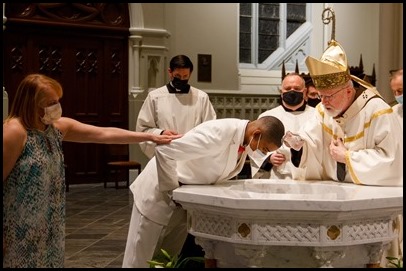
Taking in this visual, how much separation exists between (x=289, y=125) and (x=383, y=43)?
14.2 ft

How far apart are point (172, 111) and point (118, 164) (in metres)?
4.04

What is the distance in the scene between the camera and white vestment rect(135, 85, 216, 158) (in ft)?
22.2

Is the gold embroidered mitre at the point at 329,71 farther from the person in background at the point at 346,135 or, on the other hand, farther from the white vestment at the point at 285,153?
the white vestment at the point at 285,153

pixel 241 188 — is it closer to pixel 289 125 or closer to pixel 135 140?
pixel 135 140

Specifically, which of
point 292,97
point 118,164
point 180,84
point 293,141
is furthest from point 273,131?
point 118,164

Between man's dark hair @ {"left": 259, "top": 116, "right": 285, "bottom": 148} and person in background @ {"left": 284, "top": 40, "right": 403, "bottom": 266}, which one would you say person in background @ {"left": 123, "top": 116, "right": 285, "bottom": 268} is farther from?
person in background @ {"left": 284, "top": 40, "right": 403, "bottom": 266}

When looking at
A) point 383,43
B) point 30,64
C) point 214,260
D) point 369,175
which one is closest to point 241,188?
point 214,260

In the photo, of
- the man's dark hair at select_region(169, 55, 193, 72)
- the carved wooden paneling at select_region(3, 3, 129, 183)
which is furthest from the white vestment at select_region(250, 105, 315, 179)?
the carved wooden paneling at select_region(3, 3, 129, 183)

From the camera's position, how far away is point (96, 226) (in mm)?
7555

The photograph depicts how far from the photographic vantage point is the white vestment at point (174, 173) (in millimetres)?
3924

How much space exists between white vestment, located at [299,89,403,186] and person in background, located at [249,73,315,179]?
2.01ft

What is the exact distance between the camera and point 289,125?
5.78 meters

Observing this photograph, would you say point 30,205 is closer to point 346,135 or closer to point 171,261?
point 171,261

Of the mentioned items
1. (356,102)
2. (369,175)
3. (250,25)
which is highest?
(250,25)
